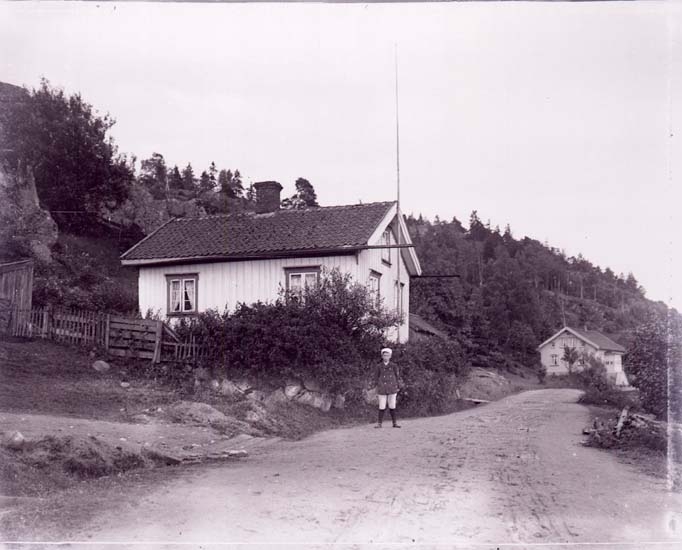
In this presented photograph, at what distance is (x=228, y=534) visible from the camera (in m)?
5.52

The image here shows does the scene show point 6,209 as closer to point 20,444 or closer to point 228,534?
point 20,444

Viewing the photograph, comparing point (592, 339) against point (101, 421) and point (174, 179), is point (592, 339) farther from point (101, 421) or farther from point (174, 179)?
point (101, 421)

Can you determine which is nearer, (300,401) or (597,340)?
(300,401)

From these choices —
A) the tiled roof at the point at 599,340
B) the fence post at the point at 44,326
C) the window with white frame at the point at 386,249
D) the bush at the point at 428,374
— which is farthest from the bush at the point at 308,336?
the tiled roof at the point at 599,340

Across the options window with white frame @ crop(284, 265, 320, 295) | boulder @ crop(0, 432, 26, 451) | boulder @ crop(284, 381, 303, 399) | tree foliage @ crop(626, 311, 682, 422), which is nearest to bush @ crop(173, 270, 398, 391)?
boulder @ crop(284, 381, 303, 399)

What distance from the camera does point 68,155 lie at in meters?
37.4

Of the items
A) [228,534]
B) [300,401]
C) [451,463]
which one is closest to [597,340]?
[300,401]

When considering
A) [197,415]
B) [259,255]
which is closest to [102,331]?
[259,255]

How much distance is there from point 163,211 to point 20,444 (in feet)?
134

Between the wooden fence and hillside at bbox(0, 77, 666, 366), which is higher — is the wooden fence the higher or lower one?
the lower one

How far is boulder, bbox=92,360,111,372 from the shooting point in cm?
1759

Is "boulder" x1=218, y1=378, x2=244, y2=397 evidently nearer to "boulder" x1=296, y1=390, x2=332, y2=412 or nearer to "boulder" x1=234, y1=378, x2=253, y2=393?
"boulder" x1=234, y1=378, x2=253, y2=393

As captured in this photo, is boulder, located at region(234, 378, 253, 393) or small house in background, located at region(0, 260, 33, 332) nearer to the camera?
boulder, located at region(234, 378, 253, 393)

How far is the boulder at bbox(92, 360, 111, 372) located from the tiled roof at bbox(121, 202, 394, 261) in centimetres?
521
